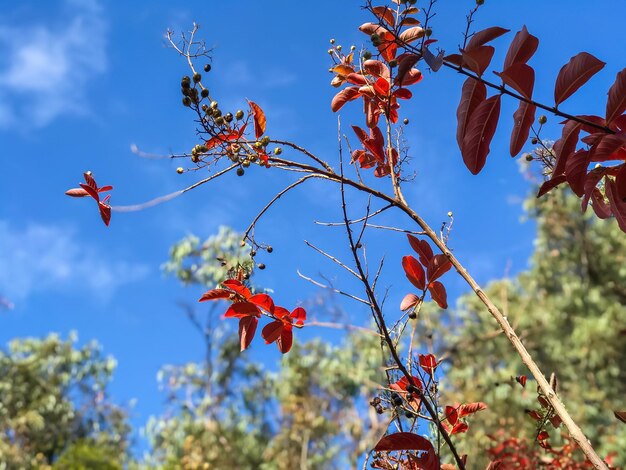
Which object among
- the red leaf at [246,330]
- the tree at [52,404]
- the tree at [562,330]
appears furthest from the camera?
the tree at [52,404]

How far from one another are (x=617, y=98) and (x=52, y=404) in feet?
45.6

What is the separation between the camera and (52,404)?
501 inches

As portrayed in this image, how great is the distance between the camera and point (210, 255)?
8.19m

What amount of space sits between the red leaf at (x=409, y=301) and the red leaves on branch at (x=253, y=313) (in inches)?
7.5

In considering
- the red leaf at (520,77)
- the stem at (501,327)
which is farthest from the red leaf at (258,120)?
the red leaf at (520,77)

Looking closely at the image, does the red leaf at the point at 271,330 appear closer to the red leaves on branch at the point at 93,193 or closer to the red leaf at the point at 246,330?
the red leaf at the point at 246,330

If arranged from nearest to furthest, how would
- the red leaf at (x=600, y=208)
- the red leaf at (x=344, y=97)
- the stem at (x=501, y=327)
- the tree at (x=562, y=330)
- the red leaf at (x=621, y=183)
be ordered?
1. the stem at (x=501, y=327)
2. the red leaf at (x=621, y=183)
3. the red leaf at (x=600, y=208)
4. the red leaf at (x=344, y=97)
5. the tree at (x=562, y=330)

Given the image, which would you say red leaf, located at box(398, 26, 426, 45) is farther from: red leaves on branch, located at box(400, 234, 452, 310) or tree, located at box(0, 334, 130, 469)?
tree, located at box(0, 334, 130, 469)

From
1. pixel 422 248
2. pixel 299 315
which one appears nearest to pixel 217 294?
pixel 299 315

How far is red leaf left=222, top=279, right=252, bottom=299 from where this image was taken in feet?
3.43

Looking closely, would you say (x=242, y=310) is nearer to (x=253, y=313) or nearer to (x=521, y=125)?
(x=253, y=313)

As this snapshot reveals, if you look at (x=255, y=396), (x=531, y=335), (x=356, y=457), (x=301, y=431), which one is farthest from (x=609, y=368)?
(x=255, y=396)

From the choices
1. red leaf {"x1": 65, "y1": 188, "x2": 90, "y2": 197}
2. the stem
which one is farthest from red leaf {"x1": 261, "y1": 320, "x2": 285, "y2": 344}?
red leaf {"x1": 65, "y1": 188, "x2": 90, "y2": 197}

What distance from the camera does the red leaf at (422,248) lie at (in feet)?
3.50
